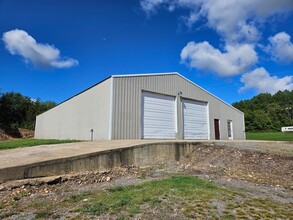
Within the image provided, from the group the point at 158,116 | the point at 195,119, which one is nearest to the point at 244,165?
the point at 158,116

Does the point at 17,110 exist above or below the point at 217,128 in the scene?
above

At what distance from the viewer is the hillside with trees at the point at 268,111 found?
220ft

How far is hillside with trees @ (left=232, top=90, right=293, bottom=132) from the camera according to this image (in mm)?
67000

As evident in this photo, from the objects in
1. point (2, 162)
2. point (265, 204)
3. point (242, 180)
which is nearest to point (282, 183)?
point (242, 180)

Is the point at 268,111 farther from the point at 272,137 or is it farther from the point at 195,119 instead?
the point at 195,119

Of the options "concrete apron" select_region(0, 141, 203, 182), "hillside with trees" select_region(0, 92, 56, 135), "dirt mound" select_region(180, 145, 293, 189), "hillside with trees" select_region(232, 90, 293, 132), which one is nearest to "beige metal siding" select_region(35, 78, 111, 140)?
"concrete apron" select_region(0, 141, 203, 182)

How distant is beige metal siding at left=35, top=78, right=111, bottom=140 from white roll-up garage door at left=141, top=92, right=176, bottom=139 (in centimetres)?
232

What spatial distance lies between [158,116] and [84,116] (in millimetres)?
4677

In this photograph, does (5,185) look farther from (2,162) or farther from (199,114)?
(199,114)

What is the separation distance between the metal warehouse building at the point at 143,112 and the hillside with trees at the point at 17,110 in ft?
64.3

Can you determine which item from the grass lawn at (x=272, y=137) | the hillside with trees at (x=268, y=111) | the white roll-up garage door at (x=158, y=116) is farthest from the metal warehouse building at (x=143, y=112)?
the hillside with trees at (x=268, y=111)

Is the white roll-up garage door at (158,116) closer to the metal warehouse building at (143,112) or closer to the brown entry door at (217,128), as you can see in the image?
the metal warehouse building at (143,112)

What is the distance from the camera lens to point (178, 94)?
55.1 ft

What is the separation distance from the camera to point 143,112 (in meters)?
14.5
